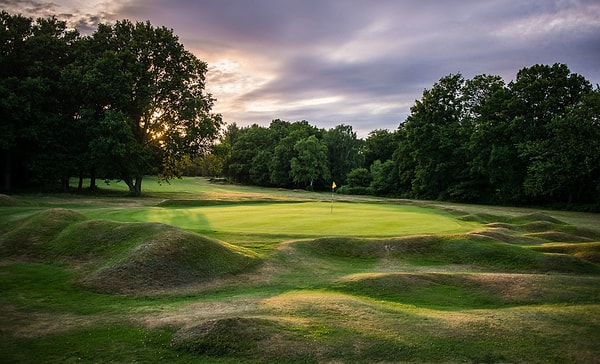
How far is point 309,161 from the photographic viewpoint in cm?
9219

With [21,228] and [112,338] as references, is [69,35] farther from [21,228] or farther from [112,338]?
[112,338]

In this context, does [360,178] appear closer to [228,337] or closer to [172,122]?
[172,122]

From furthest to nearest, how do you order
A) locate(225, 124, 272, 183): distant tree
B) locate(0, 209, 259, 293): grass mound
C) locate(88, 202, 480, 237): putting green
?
locate(225, 124, 272, 183): distant tree < locate(88, 202, 480, 237): putting green < locate(0, 209, 259, 293): grass mound

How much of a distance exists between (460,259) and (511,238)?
5.46 meters

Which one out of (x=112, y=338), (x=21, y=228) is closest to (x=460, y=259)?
(x=112, y=338)

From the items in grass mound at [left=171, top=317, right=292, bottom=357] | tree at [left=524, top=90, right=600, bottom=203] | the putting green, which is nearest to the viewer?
grass mound at [left=171, top=317, right=292, bottom=357]

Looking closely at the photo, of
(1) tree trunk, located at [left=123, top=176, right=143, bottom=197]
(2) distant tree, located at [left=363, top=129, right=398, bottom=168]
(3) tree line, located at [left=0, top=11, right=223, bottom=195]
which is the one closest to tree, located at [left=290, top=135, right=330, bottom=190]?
(2) distant tree, located at [left=363, top=129, right=398, bottom=168]

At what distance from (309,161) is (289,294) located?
8043 cm

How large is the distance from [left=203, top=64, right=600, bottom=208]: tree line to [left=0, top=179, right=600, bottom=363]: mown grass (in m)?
28.3

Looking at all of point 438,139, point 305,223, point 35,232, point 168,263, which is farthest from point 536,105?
point 35,232

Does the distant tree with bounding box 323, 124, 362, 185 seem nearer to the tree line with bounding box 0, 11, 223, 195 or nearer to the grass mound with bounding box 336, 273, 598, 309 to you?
the tree line with bounding box 0, 11, 223, 195

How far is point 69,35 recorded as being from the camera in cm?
4759

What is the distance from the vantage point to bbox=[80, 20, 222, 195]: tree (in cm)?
4422

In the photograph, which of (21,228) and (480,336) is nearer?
(480,336)
